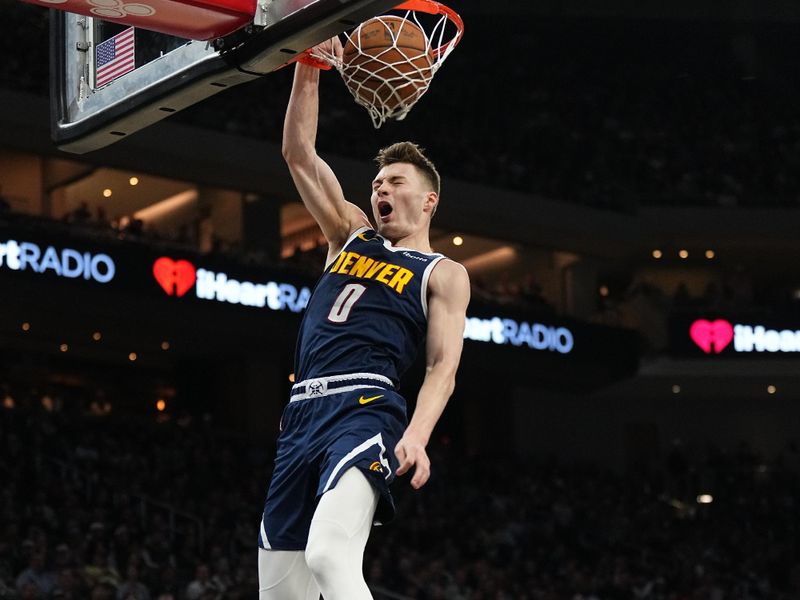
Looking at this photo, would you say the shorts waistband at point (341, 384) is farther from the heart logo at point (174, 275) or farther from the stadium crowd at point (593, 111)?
the stadium crowd at point (593, 111)

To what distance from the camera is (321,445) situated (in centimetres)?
576

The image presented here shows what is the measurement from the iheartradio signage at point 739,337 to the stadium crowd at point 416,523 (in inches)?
97.6

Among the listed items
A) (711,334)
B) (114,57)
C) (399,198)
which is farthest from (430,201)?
(711,334)

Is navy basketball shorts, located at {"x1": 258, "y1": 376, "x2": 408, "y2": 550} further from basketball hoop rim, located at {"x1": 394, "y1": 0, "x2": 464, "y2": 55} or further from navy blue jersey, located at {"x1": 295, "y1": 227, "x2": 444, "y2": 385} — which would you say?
basketball hoop rim, located at {"x1": 394, "y1": 0, "x2": 464, "y2": 55}

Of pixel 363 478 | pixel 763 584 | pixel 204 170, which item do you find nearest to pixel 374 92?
pixel 363 478

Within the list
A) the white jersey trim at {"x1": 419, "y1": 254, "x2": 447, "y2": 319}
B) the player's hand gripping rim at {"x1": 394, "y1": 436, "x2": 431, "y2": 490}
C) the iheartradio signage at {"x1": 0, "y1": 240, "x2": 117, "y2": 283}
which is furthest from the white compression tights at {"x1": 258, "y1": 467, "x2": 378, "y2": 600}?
the iheartradio signage at {"x1": 0, "y1": 240, "x2": 117, "y2": 283}

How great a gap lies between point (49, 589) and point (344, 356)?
33.7ft

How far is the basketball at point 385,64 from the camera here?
20.0 ft

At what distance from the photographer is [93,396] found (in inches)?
1238

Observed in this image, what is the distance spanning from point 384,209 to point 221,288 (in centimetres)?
2029

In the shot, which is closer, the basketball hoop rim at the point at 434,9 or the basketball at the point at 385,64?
the basketball at the point at 385,64

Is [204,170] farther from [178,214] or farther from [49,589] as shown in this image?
[49,589]

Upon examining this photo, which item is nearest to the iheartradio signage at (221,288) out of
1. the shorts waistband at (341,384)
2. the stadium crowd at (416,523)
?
the stadium crowd at (416,523)

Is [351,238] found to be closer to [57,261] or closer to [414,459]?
[414,459]
